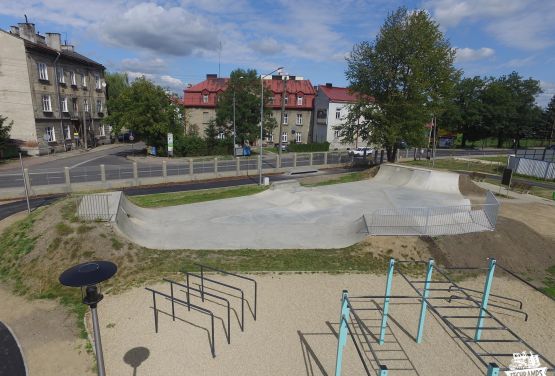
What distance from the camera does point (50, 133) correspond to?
44469 millimetres

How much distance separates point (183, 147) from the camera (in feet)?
150

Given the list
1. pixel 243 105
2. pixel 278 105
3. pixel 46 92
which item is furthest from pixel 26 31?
pixel 278 105

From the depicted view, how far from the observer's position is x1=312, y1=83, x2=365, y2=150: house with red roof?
5719cm

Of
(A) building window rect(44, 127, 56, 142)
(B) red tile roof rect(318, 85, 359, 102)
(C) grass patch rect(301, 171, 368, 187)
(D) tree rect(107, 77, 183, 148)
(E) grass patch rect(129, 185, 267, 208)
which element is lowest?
(E) grass patch rect(129, 185, 267, 208)

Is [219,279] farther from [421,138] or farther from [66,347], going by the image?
[421,138]

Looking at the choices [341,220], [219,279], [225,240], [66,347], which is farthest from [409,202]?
[66,347]

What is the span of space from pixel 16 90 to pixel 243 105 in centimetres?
2729

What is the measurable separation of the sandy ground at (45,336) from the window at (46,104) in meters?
39.6

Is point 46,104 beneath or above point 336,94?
beneath

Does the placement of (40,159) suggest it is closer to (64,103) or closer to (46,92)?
(46,92)

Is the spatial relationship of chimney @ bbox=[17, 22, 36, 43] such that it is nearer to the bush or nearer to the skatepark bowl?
the bush

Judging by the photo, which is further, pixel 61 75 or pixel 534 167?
pixel 61 75

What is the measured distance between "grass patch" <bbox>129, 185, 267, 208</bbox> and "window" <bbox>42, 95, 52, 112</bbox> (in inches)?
1122

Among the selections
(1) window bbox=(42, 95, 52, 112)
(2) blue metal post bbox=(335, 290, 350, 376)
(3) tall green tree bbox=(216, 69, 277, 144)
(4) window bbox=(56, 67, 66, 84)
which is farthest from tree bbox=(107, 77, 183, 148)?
(2) blue metal post bbox=(335, 290, 350, 376)
